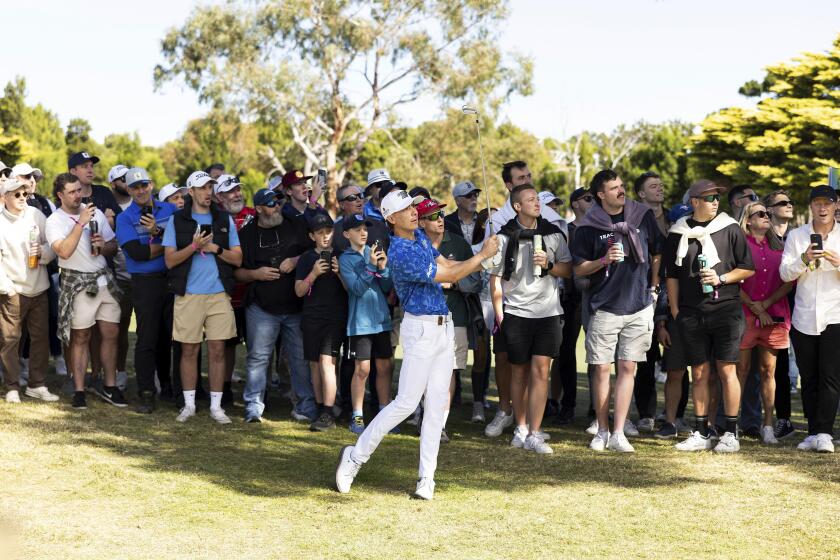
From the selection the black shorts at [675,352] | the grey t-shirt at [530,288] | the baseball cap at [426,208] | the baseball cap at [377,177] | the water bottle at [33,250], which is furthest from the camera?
the baseball cap at [377,177]

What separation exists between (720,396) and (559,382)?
1.64m

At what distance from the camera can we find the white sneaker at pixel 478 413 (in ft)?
32.7

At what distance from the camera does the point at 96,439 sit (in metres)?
8.51

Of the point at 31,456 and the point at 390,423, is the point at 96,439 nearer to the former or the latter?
the point at 31,456

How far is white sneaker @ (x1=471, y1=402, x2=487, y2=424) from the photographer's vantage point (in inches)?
392

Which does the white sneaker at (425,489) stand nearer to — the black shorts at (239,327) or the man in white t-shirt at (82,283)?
the black shorts at (239,327)

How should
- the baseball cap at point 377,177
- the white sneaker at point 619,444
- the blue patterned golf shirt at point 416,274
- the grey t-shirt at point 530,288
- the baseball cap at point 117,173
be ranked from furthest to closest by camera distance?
the baseball cap at point 377,177, the baseball cap at point 117,173, the grey t-shirt at point 530,288, the white sneaker at point 619,444, the blue patterned golf shirt at point 416,274

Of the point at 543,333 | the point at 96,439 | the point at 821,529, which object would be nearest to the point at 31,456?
the point at 96,439

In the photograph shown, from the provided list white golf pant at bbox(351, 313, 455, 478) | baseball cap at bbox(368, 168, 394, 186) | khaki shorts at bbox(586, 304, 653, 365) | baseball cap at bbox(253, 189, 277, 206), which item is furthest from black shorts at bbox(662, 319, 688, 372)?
baseball cap at bbox(253, 189, 277, 206)

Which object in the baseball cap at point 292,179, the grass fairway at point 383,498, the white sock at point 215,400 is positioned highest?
the baseball cap at point 292,179

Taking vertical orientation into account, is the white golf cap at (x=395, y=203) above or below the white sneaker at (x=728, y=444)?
above

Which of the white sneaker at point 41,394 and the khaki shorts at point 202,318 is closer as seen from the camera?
the khaki shorts at point 202,318

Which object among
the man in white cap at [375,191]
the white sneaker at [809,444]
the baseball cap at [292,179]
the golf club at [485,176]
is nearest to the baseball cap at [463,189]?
the man in white cap at [375,191]

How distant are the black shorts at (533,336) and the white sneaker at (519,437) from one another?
58 cm
